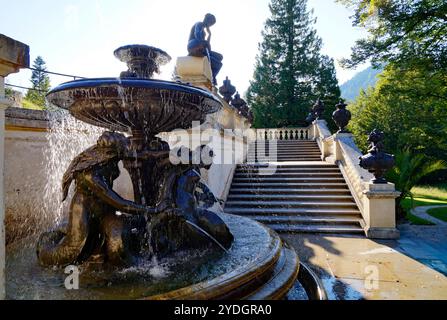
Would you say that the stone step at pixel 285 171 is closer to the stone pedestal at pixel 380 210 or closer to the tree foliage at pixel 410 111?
the stone pedestal at pixel 380 210

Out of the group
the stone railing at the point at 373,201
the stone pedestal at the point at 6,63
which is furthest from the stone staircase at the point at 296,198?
the stone pedestal at the point at 6,63

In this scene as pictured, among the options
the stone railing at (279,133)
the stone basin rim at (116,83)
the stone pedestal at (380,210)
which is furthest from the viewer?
the stone railing at (279,133)

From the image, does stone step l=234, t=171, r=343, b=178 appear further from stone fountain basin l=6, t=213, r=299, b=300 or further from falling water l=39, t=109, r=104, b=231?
stone fountain basin l=6, t=213, r=299, b=300

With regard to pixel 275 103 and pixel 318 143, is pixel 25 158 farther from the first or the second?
pixel 275 103

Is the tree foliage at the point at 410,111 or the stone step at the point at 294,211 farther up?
the tree foliage at the point at 410,111

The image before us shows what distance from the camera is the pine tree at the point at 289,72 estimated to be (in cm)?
3331

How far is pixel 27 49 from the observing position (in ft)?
6.67

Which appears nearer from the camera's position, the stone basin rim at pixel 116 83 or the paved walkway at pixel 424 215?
the stone basin rim at pixel 116 83

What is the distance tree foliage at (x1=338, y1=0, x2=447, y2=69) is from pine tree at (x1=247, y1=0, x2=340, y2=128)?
53.8ft

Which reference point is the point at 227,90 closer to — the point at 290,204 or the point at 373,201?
the point at 290,204

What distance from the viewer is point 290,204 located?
8445mm

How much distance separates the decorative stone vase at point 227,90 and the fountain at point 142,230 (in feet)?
36.7

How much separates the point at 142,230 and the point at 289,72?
34.4 metres

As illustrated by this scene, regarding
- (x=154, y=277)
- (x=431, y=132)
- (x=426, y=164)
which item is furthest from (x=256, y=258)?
(x=431, y=132)
